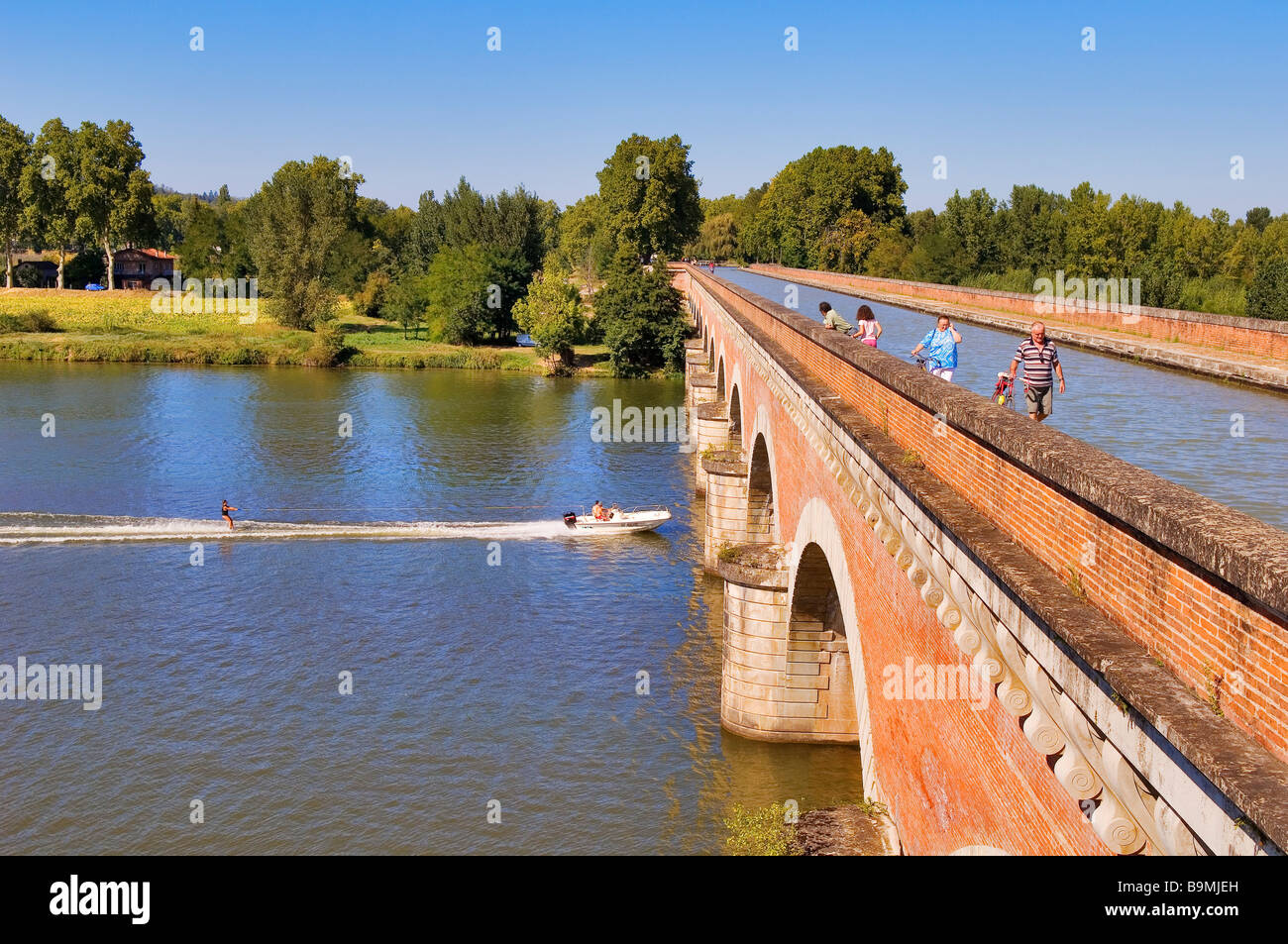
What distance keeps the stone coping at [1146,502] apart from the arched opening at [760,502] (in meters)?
16.2

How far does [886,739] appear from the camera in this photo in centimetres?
959

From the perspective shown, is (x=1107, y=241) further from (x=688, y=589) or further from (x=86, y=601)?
(x=86, y=601)

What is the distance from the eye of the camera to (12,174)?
92000 mm

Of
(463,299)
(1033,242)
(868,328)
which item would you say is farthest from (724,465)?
(463,299)

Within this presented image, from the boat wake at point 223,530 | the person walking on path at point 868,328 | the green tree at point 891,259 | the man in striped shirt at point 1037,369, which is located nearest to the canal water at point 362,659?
the boat wake at point 223,530

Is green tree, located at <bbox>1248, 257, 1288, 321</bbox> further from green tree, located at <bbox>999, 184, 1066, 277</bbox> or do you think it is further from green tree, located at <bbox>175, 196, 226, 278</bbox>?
green tree, located at <bbox>175, 196, 226, 278</bbox>

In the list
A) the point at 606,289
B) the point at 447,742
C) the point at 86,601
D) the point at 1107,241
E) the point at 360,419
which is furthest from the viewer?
the point at 606,289

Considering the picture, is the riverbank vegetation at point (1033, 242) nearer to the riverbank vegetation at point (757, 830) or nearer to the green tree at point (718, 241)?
the riverbank vegetation at point (757, 830)

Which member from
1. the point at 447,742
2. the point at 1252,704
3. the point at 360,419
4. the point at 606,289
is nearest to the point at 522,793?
the point at 447,742

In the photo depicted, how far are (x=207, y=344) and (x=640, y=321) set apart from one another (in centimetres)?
2924

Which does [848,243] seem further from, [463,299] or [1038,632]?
[1038,632]

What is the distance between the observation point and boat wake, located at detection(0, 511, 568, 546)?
30281 millimetres

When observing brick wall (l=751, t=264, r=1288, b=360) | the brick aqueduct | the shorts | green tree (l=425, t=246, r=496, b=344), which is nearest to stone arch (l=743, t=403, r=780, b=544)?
the brick aqueduct
